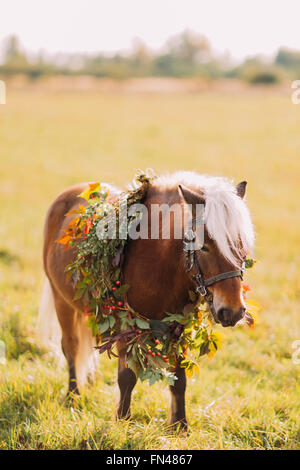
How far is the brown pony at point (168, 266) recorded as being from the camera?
2621 millimetres

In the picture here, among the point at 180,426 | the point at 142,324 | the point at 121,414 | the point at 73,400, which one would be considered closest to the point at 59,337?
the point at 73,400

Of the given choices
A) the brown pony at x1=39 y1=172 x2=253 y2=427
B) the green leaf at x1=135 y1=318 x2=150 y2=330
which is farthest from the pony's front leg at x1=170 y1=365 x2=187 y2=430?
the green leaf at x1=135 y1=318 x2=150 y2=330

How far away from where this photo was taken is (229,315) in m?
2.60

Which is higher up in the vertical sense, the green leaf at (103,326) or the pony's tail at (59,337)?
the green leaf at (103,326)

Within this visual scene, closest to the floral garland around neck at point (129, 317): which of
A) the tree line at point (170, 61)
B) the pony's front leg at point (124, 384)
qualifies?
the pony's front leg at point (124, 384)

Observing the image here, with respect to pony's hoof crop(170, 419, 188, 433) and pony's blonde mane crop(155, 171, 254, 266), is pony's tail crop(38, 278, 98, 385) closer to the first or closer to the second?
pony's hoof crop(170, 419, 188, 433)

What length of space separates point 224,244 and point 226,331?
324 centimetres

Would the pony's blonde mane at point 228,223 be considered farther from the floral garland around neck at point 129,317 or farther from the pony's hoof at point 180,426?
the pony's hoof at point 180,426

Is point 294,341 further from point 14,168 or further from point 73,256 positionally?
point 14,168

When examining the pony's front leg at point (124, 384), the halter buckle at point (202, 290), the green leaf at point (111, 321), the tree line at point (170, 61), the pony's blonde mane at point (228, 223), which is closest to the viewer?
the pony's blonde mane at point (228, 223)

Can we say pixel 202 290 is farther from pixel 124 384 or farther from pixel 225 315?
pixel 124 384

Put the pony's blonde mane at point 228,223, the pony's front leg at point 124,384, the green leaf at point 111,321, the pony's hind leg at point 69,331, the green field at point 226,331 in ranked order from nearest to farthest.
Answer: the pony's blonde mane at point 228,223 < the green leaf at point 111,321 < the pony's front leg at point 124,384 < the green field at point 226,331 < the pony's hind leg at point 69,331

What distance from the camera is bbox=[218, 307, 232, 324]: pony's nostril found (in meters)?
2.60
